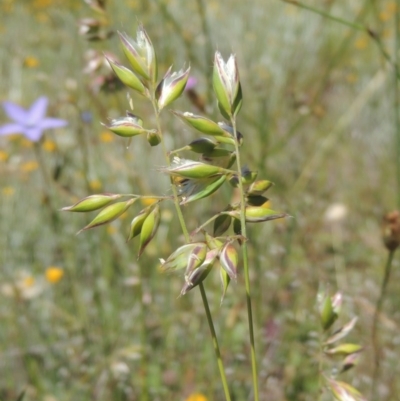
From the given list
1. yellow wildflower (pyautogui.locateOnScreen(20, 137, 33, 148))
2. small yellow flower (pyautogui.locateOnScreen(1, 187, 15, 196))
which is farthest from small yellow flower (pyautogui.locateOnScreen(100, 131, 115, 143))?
small yellow flower (pyautogui.locateOnScreen(1, 187, 15, 196))

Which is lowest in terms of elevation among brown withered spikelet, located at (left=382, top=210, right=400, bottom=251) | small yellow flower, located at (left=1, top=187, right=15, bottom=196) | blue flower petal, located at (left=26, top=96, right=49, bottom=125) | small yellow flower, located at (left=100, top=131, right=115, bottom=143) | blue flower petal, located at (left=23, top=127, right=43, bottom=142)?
small yellow flower, located at (left=1, top=187, right=15, bottom=196)

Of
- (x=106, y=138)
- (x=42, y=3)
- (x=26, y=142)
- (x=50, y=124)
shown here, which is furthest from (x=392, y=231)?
(x=42, y=3)

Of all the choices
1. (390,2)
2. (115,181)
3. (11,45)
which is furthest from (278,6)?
(115,181)

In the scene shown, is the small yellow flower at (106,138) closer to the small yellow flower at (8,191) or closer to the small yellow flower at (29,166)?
the small yellow flower at (29,166)

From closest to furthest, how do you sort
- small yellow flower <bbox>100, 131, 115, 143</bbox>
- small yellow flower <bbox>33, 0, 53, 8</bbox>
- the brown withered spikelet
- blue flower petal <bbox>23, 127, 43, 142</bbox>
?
the brown withered spikelet
blue flower petal <bbox>23, 127, 43, 142</bbox>
small yellow flower <bbox>100, 131, 115, 143</bbox>
small yellow flower <bbox>33, 0, 53, 8</bbox>

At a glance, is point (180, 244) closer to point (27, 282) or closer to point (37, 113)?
point (27, 282)

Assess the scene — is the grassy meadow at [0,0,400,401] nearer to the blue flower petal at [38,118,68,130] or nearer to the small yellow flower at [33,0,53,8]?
the blue flower petal at [38,118,68,130]

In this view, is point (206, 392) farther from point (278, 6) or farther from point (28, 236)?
point (278, 6)

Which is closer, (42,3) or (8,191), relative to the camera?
(8,191)

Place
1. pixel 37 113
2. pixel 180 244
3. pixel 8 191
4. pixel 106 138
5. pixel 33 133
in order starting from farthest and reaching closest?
pixel 106 138 < pixel 8 191 < pixel 180 244 < pixel 37 113 < pixel 33 133

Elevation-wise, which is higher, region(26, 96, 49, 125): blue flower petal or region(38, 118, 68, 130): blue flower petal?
region(38, 118, 68, 130): blue flower petal
